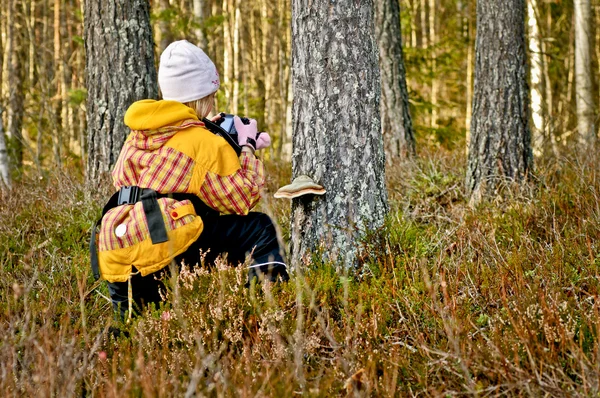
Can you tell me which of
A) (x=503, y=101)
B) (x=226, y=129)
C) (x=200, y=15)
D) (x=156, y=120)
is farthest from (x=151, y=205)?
(x=200, y=15)

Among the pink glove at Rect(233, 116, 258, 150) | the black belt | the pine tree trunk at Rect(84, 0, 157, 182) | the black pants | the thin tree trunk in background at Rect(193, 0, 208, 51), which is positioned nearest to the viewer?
the black belt

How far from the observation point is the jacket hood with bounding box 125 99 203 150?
3.29 meters

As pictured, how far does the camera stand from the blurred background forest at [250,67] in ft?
36.1

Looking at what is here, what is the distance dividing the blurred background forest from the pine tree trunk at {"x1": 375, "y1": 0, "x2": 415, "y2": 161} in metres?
1.49

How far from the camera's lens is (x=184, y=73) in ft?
11.5

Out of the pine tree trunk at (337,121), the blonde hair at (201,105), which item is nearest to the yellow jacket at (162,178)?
the blonde hair at (201,105)

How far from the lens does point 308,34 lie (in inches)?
146

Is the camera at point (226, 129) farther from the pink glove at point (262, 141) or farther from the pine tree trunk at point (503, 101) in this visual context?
the pine tree trunk at point (503, 101)

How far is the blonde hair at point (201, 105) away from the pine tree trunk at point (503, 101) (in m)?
3.16

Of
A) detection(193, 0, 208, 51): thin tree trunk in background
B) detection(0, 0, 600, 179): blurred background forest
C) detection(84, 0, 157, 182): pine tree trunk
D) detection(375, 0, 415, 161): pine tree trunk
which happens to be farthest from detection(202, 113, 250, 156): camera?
detection(193, 0, 208, 51): thin tree trunk in background

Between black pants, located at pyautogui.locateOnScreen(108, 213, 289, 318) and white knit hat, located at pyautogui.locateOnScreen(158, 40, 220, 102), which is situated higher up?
white knit hat, located at pyautogui.locateOnScreen(158, 40, 220, 102)

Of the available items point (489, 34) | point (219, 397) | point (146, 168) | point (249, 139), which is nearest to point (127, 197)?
point (146, 168)

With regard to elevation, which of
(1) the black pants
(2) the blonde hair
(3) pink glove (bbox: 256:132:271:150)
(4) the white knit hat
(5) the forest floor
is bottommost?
(5) the forest floor

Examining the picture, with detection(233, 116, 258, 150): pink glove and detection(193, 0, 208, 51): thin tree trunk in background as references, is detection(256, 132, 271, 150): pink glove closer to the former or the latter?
detection(233, 116, 258, 150): pink glove
